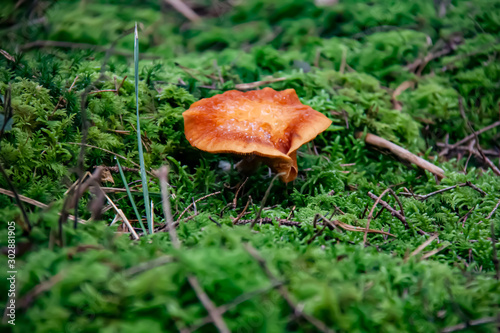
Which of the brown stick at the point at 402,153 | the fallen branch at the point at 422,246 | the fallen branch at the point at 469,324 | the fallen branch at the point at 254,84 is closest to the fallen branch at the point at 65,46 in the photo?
the fallen branch at the point at 254,84

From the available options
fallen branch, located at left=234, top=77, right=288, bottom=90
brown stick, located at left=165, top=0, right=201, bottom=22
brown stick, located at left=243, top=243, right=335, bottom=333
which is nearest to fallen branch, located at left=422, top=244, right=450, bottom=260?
brown stick, located at left=243, top=243, right=335, bottom=333

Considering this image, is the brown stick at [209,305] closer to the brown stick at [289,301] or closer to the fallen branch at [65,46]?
the brown stick at [289,301]

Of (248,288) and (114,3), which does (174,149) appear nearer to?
(248,288)

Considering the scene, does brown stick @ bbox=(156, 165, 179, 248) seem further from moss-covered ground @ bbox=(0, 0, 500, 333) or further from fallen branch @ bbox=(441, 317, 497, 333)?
fallen branch @ bbox=(441, 317, 497, 333)

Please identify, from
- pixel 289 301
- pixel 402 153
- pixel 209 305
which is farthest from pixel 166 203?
pixel 402 153

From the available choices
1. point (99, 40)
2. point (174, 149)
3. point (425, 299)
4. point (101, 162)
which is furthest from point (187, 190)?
point (99, 40)

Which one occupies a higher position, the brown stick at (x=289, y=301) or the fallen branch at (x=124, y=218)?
the brown stick at (x=289, y=301)
